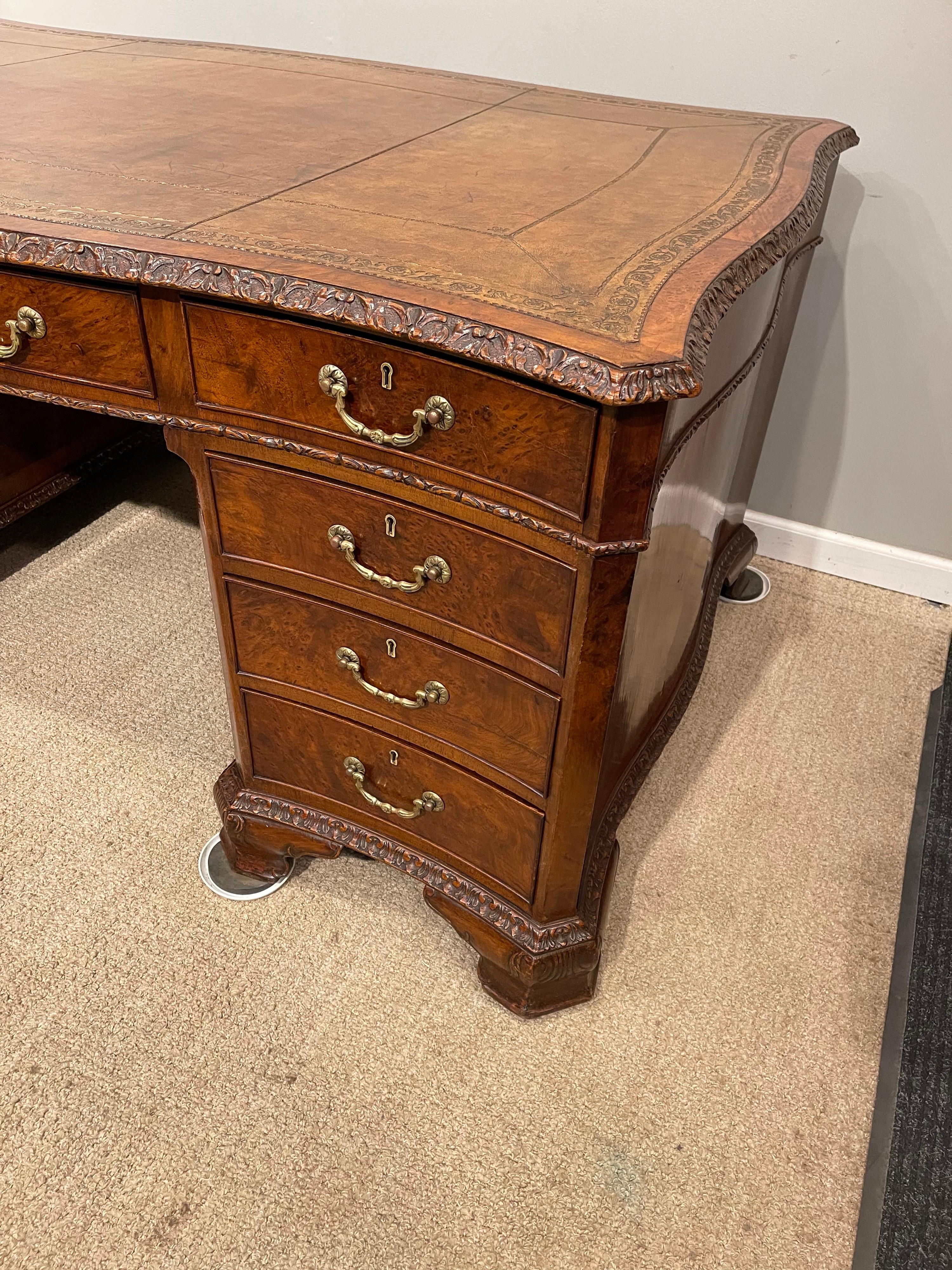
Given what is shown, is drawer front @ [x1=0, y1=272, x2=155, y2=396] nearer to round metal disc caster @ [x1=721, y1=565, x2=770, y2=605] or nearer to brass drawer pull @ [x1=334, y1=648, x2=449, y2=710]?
brass drawer pull @ [x1=334, y1=648, x2=449, y2=710]

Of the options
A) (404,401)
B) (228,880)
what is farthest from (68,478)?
(404,401)

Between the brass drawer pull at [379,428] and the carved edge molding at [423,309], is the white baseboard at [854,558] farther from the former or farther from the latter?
the brass drawer pull at [379,428]

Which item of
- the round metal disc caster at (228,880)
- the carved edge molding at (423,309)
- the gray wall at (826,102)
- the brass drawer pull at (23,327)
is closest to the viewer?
the carved edge molding at (423,309)

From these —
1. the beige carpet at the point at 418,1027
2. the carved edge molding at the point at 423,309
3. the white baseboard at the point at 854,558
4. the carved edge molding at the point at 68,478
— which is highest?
the carved edge molding at the point at 423,309

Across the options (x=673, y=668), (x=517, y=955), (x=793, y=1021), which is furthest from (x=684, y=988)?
(x=673, y=668)

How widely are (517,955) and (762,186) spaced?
0.92m

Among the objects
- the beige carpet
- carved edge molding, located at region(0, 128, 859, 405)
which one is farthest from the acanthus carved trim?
the beige carpet

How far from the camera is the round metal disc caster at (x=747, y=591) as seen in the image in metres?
1.87

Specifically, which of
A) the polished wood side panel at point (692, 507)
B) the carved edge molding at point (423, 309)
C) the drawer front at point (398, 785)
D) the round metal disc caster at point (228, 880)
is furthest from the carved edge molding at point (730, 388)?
the round metal disc caster at point (228, 880)

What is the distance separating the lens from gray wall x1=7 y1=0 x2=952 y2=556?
4.88 feet

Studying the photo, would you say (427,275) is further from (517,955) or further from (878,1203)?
(878,1203)

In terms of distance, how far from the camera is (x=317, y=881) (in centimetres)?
136

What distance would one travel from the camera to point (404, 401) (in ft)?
2.77

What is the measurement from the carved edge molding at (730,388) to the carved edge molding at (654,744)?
1.39 feet
